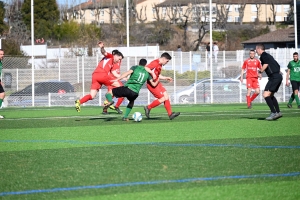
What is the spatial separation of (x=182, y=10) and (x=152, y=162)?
97.3 meters

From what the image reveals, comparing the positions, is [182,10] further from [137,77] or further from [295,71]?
[137,77]

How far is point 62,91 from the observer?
35344mm

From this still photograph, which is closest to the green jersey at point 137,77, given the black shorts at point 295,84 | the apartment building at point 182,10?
the black shorts at point 295,84

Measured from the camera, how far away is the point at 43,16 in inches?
3246

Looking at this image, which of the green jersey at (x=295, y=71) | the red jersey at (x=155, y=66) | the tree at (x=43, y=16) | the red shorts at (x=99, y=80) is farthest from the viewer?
the tree at (x=43, y=16)

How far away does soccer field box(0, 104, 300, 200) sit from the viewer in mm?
7953

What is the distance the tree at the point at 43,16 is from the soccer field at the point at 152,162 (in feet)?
203

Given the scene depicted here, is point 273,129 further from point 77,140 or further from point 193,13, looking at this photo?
point 193,13

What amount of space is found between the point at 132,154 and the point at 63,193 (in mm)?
3493

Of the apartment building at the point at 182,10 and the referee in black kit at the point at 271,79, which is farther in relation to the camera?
the apartment building at the point at 182,10

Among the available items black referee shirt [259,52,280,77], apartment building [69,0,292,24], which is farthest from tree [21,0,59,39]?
black referee shirt [259,52,280,77]

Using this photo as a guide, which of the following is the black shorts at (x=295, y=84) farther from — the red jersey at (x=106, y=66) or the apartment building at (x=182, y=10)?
the apartment building at (x=182, y=10)

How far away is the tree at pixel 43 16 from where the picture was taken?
256 feet

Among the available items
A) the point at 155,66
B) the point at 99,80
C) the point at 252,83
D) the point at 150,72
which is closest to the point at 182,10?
the point at 252,83
